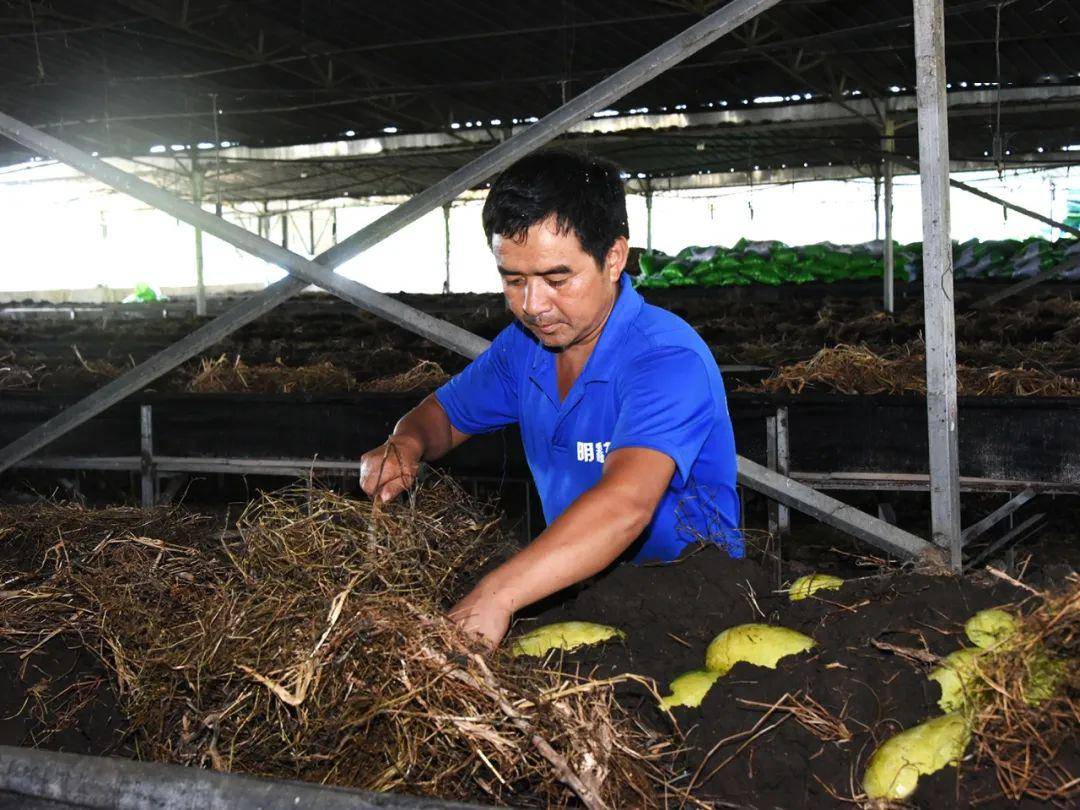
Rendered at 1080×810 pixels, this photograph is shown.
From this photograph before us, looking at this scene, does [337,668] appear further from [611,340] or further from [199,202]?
[199,202]

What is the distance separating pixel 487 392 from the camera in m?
3.00

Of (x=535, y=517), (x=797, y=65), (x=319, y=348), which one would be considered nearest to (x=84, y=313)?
(x=319, y=348)

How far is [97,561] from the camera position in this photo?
2377 mm

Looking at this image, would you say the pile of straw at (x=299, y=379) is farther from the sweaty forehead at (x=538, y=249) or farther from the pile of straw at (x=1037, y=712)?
the pile of straw at (x=1037, y=712)

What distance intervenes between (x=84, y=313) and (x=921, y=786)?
1956 centimetres

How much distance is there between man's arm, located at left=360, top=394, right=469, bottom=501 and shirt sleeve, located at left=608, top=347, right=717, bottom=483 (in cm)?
55

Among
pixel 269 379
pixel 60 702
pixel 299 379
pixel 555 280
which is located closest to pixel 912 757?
pixel 555 280

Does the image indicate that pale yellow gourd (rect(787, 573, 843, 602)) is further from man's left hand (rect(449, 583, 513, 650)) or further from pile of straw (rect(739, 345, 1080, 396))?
pile of straw (rect(739, 345, 1080, 396))

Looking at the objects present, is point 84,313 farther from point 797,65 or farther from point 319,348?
point 797,65

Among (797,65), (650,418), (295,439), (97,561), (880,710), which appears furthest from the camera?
(797,65)

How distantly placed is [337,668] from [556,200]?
102cm

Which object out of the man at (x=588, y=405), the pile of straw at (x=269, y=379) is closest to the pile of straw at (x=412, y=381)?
the pile of straw at (x=269, y=379)

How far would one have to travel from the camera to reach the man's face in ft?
7.27

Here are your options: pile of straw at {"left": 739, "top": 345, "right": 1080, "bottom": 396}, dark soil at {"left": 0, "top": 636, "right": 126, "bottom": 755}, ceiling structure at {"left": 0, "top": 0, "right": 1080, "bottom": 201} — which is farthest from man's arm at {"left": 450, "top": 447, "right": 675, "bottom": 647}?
ceiling structure at {"left": 0, "top": 0, "right": 1080, "bottom": 201}
